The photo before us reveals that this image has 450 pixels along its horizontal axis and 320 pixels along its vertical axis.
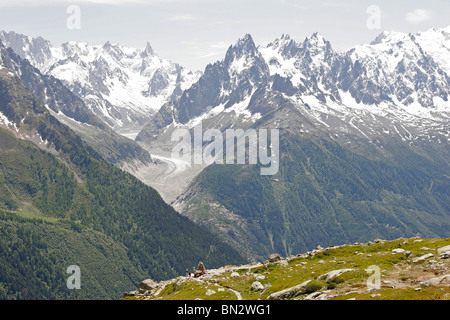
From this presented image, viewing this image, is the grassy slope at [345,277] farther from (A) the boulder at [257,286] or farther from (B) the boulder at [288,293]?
(A) the boulder at [257,286]

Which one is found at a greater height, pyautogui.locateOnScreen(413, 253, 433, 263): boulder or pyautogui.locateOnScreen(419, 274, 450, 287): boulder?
pyautogui.locateOnScreen(413, 253, 433, 263): boulder

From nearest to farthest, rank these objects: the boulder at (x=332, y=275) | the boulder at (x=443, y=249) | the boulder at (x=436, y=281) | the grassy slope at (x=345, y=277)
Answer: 1. the boulder at (x=436, y=281)
2. the grassy slope at (x=345, y=277)
3. the boulder at (x=332, y=275)
4. the boulder at (x=443, y=249)

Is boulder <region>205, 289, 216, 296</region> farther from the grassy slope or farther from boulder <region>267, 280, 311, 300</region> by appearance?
boulder <region>267, 280, 311, 300</region>

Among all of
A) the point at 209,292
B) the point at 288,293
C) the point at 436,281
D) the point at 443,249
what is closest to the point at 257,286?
the point at 209,292

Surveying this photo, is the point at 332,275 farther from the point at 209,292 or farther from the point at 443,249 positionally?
the point at 443,249

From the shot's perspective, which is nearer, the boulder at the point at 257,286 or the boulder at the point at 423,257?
the boulder at the point at 423,257

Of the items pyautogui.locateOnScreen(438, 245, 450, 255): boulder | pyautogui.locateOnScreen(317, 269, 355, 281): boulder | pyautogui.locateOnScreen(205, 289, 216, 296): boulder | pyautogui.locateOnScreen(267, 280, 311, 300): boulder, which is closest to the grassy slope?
pyautogui.locateOnScreen(205, 289, 216, 296): boulder

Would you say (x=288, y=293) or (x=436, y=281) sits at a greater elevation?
(x=436, y=281)

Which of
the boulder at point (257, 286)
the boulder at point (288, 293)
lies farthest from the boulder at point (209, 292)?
the boulder at point (288, 293)

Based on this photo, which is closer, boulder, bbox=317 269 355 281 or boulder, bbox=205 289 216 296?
boulder, bbox=317 269 355 281

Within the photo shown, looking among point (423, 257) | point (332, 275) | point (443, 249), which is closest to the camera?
point (332, 275)
